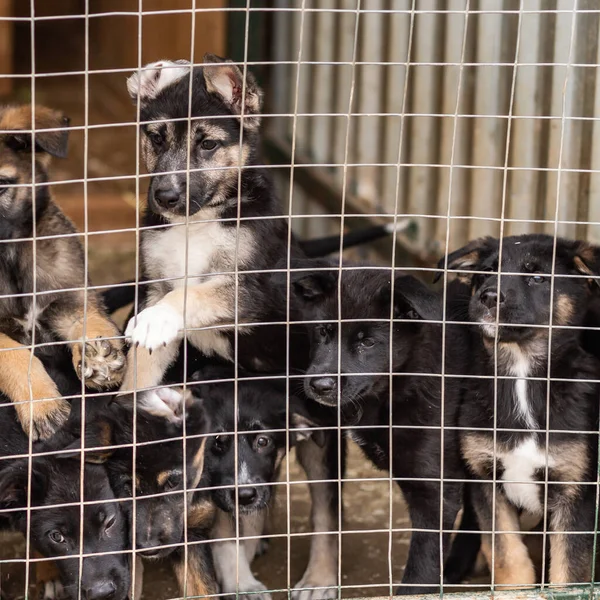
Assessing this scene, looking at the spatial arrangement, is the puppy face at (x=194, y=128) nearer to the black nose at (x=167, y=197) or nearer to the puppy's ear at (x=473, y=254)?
the black nose at (x=167, y=197)

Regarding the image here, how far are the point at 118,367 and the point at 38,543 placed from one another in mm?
786

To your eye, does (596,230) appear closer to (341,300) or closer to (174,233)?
(341,300)

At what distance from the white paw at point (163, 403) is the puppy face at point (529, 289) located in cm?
127

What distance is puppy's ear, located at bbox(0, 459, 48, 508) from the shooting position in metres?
4.46

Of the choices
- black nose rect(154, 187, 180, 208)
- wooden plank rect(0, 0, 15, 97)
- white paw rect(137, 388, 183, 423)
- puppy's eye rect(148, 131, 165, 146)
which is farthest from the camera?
wooden plank rect(0, 0, 15, 97)

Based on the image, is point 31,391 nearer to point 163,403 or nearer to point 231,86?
point 163,403

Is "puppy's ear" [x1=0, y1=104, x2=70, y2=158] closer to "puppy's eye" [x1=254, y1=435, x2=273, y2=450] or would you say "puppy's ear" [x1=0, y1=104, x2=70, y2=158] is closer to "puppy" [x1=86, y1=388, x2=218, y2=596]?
"puppy" [x1=86, y1=388, x2=218, y2=596]

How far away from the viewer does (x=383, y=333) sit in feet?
15.8

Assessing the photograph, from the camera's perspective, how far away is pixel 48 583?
17.4ft

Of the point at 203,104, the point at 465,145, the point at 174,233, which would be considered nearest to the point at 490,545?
the point at 174,233

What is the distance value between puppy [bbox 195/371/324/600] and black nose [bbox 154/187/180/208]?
2.63 ft

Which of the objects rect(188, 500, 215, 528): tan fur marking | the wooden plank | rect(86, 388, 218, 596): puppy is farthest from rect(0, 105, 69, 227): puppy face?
the wooden plank

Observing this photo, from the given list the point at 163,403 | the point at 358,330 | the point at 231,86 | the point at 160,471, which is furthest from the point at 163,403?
the point at 231,86

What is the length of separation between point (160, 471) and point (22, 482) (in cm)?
54
